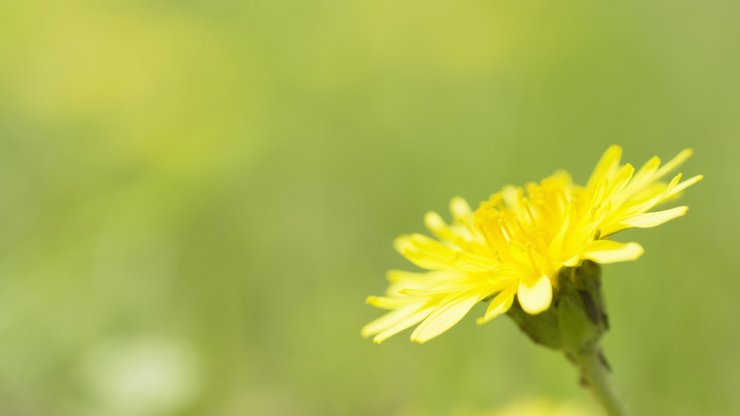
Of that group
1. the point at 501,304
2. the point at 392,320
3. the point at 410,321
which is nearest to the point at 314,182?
the point at 392,320

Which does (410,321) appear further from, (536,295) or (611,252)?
(611,252)

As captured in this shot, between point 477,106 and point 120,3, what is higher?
point 120,3

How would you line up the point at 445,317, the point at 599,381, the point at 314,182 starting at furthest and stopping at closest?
the point at 314,182
the point at 599,381
the point at 445,317

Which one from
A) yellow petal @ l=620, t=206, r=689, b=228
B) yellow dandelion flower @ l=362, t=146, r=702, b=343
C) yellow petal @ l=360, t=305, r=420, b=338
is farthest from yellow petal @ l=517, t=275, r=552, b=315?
yellow petal @ l=360, t=305, r=420, b=338

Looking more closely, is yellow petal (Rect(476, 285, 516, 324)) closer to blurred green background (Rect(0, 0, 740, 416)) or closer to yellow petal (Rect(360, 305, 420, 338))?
yellow petal (Rect(360, 305, 420, 338))

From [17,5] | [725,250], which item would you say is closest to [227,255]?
[725,250]

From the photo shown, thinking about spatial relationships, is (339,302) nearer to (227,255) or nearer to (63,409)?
(227,255)

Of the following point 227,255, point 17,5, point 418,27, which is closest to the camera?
point 227,255
